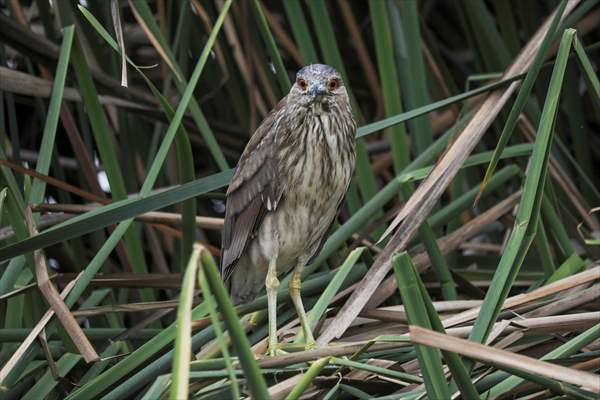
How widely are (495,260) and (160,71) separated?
2016 mm

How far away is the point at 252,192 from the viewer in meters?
3.87

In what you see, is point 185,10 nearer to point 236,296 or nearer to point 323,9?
point 323,9

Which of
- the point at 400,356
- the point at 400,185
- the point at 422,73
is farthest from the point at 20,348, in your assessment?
the point at 422,73

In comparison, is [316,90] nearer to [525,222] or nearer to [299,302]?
[299,302]

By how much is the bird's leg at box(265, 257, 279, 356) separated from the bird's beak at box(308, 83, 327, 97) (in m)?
Result: 0.65

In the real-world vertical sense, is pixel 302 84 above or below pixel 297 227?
above

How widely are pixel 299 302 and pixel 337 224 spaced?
0.70 m

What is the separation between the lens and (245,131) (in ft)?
16.0

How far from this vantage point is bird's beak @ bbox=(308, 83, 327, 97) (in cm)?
366

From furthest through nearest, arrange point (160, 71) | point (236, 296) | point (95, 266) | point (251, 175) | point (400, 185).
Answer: point (160, 71) < point (236, 296) < point (251, 175) < point (400, 185) < point (95, 266)

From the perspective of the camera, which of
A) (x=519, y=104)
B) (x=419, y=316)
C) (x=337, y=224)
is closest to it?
(x=419, y=316)

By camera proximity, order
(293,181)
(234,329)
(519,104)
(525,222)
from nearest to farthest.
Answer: (234,329)
(525,222)
(519,104)
(293,181)

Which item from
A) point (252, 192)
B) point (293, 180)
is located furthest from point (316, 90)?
point (252, 192)

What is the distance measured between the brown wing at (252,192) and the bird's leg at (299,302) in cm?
22
